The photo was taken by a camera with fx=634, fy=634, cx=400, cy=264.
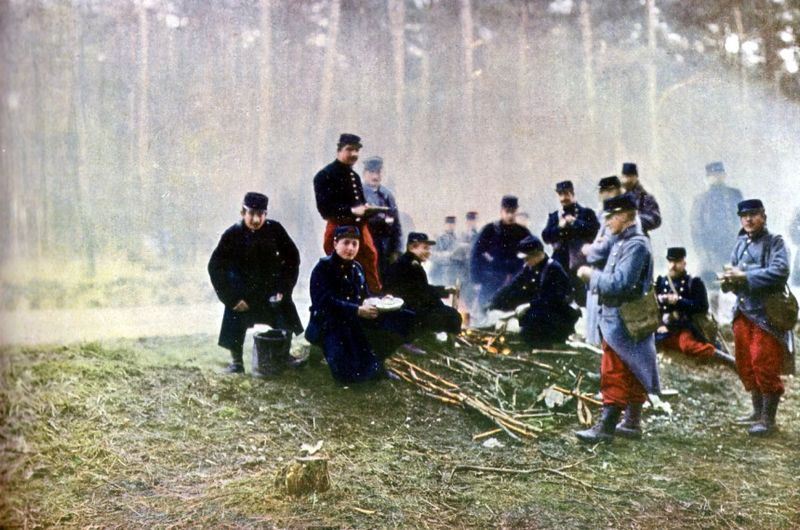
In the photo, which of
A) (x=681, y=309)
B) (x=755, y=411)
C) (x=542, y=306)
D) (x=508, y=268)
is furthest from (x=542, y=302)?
(x=755, y=411)

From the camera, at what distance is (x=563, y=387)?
149 inches

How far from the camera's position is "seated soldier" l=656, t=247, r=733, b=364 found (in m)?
3.85

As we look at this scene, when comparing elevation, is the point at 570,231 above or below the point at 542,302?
above

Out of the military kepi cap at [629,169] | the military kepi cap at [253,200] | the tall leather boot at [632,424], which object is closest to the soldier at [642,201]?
the military kepi cap at [629,169]

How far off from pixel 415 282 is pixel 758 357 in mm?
2084

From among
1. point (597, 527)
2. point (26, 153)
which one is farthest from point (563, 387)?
point (26, 153)

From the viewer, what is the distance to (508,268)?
403 centimetres

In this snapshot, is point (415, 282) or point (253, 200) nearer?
point (253, 200)

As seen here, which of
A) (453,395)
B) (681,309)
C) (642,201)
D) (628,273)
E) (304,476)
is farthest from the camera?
(681,309)

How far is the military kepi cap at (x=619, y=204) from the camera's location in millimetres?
3666

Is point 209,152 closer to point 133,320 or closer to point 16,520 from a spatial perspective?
point 133,320

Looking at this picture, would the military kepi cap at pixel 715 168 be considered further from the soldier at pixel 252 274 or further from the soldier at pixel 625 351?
the soldier at pixel 252 274

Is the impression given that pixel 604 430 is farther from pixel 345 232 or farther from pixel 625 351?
pixel 345 232

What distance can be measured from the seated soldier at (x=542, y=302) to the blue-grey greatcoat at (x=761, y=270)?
999mm
